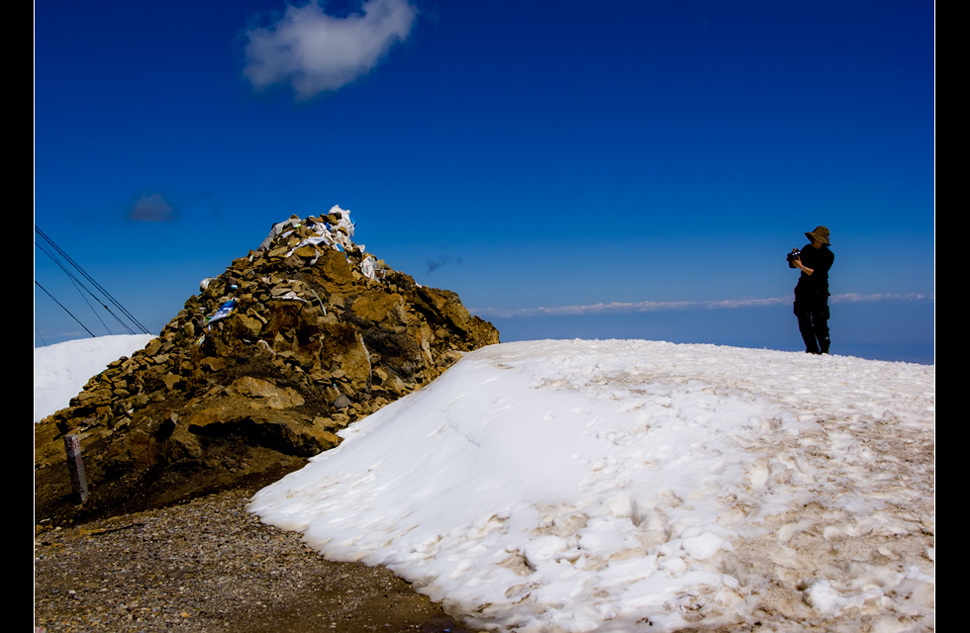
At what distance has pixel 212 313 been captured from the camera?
15.7m

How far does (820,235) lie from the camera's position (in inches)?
476

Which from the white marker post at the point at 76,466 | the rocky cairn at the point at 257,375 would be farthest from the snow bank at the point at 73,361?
the white marker post at the point at 76,466

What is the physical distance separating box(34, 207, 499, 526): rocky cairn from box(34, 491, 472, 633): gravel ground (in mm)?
2196

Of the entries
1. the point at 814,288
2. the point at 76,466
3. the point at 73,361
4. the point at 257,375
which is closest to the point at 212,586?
the point at 76,466

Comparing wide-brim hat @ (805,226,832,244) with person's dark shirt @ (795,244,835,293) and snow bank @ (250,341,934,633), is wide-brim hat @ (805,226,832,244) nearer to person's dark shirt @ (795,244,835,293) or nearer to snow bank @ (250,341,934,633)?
person's dark shirt @ (795,244,835,293)

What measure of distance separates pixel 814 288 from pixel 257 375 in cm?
1179

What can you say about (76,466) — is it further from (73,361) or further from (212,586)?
(73,361)

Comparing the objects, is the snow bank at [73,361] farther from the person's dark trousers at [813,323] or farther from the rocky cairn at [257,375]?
the person's dark trousers at [813,323]

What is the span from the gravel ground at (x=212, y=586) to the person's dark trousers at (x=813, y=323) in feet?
33.6

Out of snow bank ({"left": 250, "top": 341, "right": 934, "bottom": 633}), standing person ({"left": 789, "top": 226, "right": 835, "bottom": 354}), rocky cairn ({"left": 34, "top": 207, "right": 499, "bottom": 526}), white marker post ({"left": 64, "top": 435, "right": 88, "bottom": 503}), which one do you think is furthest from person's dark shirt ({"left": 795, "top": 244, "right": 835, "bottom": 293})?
white marker post ({"left": 64, "top": 435, "right": 88, "bottom": 503})

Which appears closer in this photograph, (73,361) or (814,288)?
(814,288)

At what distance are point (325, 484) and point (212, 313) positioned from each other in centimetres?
799
